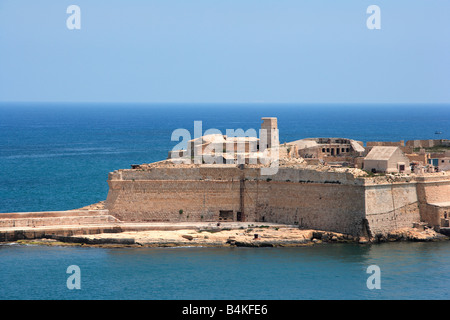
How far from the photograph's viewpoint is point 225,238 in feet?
132

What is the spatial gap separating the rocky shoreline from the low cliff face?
2.63ft

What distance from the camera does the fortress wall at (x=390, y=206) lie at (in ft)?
132

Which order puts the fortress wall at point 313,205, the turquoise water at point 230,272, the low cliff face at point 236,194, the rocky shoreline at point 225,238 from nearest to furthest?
the turquoise water at point 230,272 < the rocky shoreline at point 225,238 < the fortress wall at point 313,205 < the low cliff face at point 236,194

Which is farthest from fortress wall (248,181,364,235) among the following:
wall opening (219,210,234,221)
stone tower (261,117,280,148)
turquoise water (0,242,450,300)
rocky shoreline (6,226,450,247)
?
stone tower (261,117,280,148)

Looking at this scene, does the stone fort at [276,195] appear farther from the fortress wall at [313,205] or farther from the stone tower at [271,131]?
the stone tower at [271,131]

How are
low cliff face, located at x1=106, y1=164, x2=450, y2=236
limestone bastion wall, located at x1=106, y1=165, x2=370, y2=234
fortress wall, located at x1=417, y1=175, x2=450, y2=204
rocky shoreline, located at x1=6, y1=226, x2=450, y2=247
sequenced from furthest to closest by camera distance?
limestone bastion wall, located at x1=106, y1=165, x2=370, y2=234
fortress wall, located at x1=417, y1=175, x2=450, y2=204
low cliff face, located at x1=106, y1=164, x2=450, y2=236
rocky shoreline, located at x1=6, y1=226, x2=450, y2=247

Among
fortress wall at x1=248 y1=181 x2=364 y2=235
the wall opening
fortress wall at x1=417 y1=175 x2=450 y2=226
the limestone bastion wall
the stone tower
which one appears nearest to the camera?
fortress wall at x1=248 y1=181 x2=364 y2=235

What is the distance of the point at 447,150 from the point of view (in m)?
53.9

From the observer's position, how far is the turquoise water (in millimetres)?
33625

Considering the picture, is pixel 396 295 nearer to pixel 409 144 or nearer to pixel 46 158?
pixel 409 144

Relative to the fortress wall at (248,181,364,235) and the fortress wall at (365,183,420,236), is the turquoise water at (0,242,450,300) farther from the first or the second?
the fortress wall at (248,181,364,235)

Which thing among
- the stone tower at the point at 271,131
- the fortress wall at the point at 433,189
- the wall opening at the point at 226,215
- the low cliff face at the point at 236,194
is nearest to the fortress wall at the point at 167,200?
the low cliff face at the point at 236,194

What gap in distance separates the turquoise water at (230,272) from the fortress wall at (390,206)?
101cm

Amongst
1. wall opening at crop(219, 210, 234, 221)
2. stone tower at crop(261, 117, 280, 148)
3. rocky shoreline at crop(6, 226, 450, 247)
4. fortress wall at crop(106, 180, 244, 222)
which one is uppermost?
stone tower at crop(261, 117, 280, 148)
